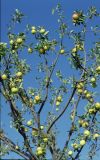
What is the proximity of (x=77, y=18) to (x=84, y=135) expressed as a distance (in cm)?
363

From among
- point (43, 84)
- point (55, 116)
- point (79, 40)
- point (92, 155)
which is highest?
point (79, 40)

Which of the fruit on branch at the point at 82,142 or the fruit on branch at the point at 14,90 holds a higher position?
the fruit on branch at the point at 14,90

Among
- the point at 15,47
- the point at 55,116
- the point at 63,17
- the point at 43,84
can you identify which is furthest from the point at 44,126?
the point at 63,17

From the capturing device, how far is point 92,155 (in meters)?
13.5

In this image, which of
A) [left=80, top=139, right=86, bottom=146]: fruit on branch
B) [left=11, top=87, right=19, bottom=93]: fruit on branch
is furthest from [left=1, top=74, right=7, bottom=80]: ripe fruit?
[left=80, top=139, right=86, bottom=146]: fruit on branch

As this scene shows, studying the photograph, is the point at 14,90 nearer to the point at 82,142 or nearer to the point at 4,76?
the point at 4,76

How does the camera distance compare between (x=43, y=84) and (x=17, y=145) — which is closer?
(x=17, y=145)

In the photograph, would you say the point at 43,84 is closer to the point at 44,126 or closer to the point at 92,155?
the point at 44,126

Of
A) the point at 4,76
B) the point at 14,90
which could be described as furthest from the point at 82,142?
the point at 4,76

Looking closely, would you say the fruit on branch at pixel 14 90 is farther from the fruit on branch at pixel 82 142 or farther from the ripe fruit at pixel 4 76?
the fruit on branch at pixel 82 142

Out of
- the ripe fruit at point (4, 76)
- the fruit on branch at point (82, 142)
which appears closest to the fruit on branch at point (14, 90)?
the ripe fruit at point (4, 76)

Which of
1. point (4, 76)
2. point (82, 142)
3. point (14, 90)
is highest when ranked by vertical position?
point (4, 76)

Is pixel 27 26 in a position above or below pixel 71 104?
above

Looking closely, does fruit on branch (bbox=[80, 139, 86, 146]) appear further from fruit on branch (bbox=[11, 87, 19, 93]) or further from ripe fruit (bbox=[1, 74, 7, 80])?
ripe fruit (bbox=[1, 74, 7, 80])
